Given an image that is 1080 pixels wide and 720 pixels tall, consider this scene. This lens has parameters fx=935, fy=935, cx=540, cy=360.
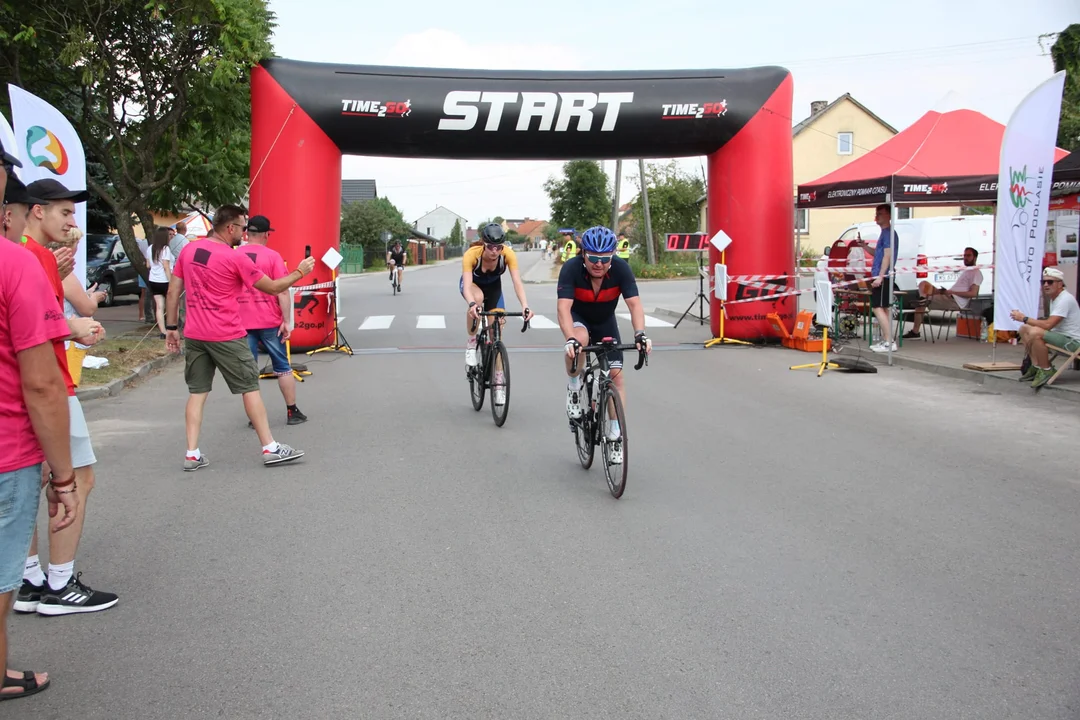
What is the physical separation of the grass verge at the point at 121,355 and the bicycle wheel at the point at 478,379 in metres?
4.48

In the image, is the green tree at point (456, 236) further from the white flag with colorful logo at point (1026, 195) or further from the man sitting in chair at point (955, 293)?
the white flag with colorful logo at point (1026, 195)

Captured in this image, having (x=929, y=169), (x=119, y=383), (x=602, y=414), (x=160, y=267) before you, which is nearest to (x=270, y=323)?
(x=119, y=383)

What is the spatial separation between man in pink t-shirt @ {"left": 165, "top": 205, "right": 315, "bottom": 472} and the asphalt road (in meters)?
0.49

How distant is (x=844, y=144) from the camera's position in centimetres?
5050

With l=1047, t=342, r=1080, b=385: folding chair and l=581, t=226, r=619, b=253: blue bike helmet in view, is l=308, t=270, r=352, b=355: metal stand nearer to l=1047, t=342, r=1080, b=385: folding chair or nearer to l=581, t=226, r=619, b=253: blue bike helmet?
l=581, t=226, r=619, b=253: blue bike helmet

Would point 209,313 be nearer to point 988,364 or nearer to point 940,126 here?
point 988,364

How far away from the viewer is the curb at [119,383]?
1030 cm

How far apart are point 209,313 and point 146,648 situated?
3418 millimetres

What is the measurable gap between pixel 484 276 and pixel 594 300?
2749 mm

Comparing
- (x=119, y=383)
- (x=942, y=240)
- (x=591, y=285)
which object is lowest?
(x=119, y=383)

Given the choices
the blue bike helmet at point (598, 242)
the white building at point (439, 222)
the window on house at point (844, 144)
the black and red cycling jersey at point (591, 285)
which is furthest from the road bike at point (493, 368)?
the white building at point (439, 222)

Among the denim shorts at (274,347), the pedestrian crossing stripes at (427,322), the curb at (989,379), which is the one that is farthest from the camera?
the pedestrian crossing stripes at (427,322)

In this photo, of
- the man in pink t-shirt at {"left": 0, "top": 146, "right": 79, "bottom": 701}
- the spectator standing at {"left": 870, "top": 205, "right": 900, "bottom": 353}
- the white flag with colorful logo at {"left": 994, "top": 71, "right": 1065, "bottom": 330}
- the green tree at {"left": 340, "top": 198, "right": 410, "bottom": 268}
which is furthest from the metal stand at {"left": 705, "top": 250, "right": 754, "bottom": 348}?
the green tree at {"left": 340, "top": 198, "right": 410, "bottom": 268}

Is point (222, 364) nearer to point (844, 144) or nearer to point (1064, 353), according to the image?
point (1064, 353)
